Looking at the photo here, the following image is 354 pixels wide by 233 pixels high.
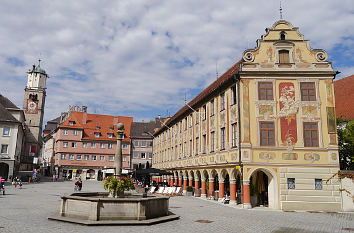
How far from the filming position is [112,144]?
74.2 meters

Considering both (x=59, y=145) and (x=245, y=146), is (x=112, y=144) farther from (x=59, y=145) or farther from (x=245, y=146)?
(x=245, y=146)

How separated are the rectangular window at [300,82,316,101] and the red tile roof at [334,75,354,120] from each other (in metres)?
15.1

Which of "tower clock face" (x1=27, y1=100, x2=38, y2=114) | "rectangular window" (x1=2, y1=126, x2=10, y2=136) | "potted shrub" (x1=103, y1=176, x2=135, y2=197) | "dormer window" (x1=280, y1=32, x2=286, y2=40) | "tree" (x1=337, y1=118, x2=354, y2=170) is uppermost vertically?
"tower clock face" (x1=27, y1=100, x2=38, y2=114)

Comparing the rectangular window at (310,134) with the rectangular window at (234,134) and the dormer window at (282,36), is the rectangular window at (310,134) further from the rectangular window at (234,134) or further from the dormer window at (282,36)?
the dormer window at (282,36)

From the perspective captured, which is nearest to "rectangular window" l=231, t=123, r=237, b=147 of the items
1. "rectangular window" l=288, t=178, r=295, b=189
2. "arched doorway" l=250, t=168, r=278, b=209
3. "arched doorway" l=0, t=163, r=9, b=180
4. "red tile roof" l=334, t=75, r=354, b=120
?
"arched doorway" l=250, t=168, r=278, b=209

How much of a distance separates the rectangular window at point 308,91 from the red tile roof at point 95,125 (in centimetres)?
5592

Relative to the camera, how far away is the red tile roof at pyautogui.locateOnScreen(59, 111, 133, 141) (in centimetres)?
7325

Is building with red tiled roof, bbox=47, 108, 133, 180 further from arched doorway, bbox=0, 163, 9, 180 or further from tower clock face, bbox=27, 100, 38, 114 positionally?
tower clock face, bbox=27, 100, 38, 114

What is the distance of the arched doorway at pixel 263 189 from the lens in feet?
74.2

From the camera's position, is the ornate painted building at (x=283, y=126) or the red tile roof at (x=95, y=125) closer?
the ornate painted building at (x=283, y=126)

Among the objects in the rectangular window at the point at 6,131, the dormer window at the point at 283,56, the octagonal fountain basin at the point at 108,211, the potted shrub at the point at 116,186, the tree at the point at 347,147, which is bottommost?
the octagonal fountain basin at the point at 108,211

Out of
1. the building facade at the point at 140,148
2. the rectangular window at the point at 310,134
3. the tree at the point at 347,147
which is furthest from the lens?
the building facade at the point at 140,148

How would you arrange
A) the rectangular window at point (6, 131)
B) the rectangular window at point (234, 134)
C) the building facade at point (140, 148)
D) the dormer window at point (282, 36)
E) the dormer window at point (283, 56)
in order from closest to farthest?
the dormer window at point (283, 56) → the rectangular window at point (234, 134) → the dormer window at point (282, 36) → the rectangular window at point (6, 131) → the building facade at point (140, 148)

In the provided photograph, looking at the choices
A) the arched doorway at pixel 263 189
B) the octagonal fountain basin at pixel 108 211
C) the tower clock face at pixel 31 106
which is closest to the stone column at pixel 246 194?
the arched doorway at pixel 263 189
